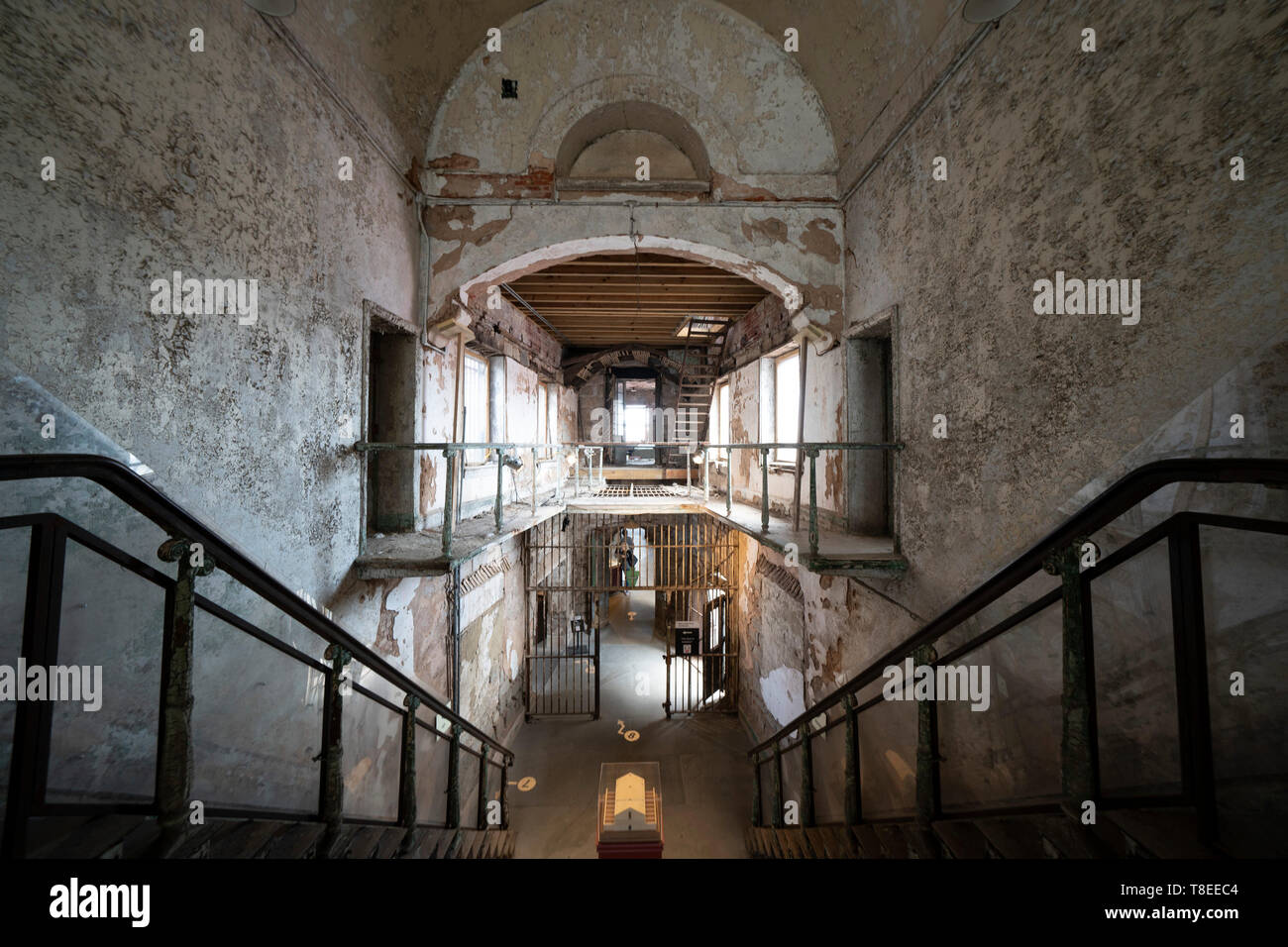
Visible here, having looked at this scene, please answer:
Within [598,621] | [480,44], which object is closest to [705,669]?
[598,621]

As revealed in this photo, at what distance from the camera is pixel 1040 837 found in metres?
1.73

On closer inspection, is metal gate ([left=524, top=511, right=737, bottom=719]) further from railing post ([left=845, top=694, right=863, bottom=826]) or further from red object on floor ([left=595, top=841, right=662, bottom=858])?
railing post ([left=845, top=694, right=863, bottom=826])

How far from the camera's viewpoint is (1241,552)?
Result: 5.62 feet

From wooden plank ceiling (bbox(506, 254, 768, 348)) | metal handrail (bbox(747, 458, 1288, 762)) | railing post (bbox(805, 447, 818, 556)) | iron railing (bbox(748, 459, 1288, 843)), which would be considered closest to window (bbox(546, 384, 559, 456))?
wooden plank ceiling (bbox(506, 254, 768, 348))

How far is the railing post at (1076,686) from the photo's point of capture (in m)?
1.55

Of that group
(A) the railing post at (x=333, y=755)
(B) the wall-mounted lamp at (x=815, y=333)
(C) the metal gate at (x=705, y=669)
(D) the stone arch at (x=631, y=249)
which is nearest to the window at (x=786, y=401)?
(B) the wall-mounted lamp at (x=815, y=333)

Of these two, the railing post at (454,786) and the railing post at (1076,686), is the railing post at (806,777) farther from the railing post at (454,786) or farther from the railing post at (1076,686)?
the railing post at (454,786)

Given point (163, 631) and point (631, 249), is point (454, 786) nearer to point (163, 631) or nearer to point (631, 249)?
point (163, 631)

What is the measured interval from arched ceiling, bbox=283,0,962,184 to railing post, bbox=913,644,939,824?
13.9 ft

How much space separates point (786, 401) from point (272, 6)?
6605mm

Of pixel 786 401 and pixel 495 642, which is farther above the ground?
pixel 786 401
